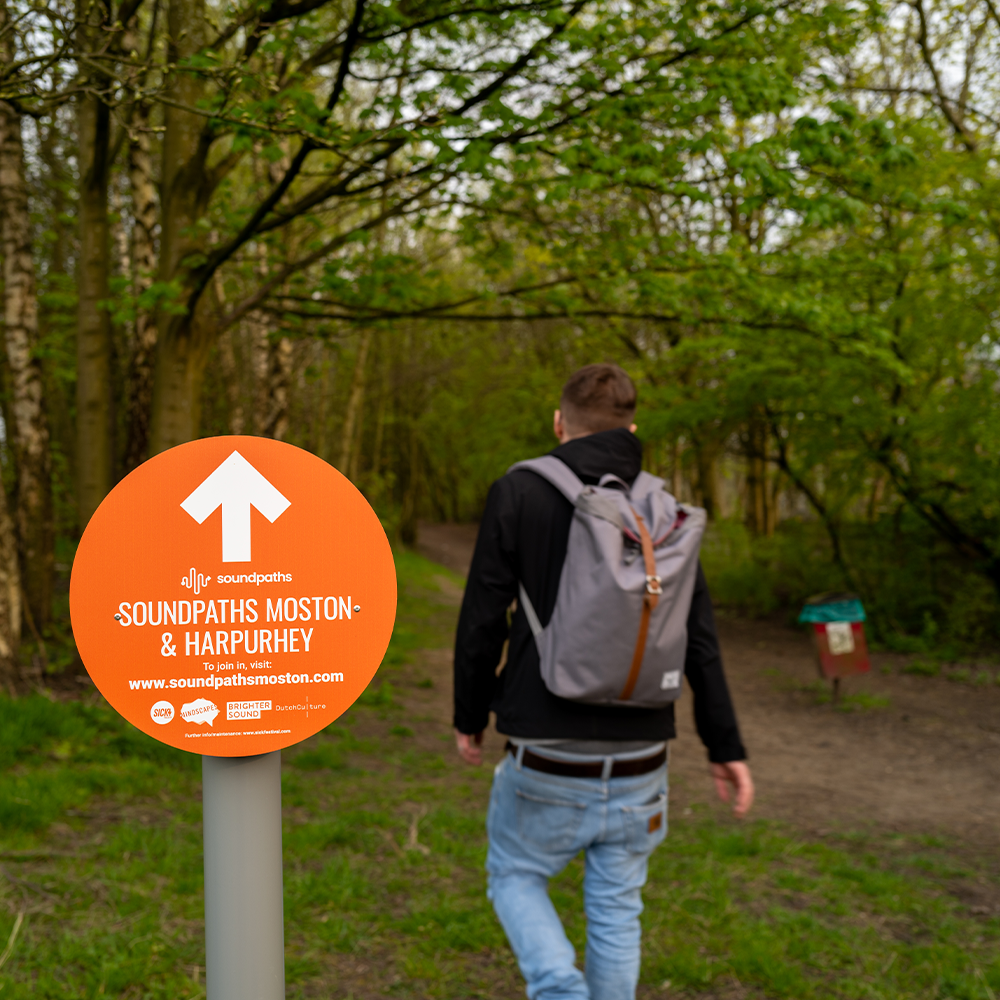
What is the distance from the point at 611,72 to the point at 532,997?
6.09 metres

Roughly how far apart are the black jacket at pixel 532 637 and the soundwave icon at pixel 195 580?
4.18 ft

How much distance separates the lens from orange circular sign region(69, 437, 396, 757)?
1.26 m

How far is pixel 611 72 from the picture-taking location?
6.37 m

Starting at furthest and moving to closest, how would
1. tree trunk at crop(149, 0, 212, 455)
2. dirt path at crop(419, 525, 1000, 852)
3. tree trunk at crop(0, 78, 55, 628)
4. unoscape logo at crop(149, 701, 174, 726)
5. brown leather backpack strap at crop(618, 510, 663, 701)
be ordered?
tree trunk at crop(0, 78, 55, 628)
tree trunk at crop(149, 0, 212, 455)
dirt path at crop(419, 525, 1000, 852)
brown leather backpack strap at crop(618, 510, 663, 701)
unoscape logo at crop(149, 701, 174, 726)

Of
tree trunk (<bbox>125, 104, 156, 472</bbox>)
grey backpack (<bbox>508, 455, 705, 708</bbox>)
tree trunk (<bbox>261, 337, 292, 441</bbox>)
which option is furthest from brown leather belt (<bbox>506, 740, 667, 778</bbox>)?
tree trunk (<bbox>261, 337, 292, 441</bbox>)

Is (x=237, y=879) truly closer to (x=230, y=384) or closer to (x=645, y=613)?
(x=645, y=613)

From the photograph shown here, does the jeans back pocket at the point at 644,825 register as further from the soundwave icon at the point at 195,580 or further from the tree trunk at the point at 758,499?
the tree trunk at the point at 758,499

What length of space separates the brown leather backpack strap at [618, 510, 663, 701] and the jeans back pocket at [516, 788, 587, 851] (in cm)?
36

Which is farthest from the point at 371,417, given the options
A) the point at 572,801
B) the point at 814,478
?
the point at 572,801

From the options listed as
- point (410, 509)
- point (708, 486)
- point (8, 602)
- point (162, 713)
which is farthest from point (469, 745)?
→ point (410, 509)

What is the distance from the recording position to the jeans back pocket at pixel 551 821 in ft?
7.87

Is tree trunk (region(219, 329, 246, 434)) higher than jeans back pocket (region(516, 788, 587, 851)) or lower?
higher

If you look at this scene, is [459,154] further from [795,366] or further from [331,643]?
[795,366]

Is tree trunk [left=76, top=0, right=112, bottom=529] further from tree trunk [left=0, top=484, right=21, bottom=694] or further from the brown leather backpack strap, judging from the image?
the brown leather backpack strap
